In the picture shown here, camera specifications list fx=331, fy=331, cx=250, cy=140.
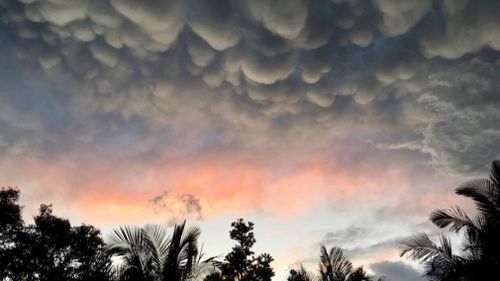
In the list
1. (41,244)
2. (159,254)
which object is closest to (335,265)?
(159,254)

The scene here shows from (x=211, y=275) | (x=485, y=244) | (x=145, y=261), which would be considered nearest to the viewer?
(x=145, y=261)

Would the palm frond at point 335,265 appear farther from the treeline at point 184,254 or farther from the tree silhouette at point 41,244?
the tree silhouette at point 41,244

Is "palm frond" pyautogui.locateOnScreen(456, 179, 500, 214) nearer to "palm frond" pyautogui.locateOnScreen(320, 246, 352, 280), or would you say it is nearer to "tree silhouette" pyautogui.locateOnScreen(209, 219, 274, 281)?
"palm frond" pyautogui.locateOnScreen(320, 246, 352, 280)

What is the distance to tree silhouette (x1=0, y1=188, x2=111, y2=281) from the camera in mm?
17562

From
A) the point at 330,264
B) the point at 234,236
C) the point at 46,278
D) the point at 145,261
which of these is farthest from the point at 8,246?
the point at 234,236

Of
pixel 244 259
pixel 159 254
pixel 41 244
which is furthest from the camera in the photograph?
pixel 244 259

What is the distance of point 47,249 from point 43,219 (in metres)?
1.79

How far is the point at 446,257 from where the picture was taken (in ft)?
37.8

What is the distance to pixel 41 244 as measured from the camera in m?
19.5

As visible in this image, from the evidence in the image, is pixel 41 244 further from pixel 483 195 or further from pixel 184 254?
pixel 483 195

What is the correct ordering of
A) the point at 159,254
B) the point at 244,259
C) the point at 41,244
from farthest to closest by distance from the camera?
the point at 244,259, the point at 41,244, the point at 159,254

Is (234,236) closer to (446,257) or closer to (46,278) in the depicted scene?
(46,278)

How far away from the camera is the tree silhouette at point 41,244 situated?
691 inches

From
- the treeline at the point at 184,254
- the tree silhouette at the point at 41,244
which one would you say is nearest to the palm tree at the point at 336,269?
the treeline at the point at 184,254
